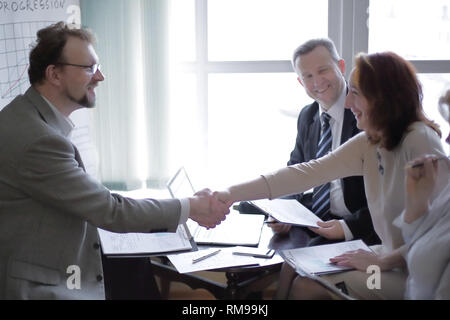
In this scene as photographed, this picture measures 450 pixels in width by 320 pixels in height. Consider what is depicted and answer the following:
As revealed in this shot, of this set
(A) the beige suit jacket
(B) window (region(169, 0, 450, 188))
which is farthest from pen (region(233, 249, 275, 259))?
(B) window (region(169, 0, 450, 188))

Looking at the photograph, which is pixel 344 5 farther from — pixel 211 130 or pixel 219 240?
pixel 219 240

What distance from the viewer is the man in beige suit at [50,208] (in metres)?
1.41

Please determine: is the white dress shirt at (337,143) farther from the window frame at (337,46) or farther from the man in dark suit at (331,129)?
the window frame at (337,46)

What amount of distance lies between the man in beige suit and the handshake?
12cm

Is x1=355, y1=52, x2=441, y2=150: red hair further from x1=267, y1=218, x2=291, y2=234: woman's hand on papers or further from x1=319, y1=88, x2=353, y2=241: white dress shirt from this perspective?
x1=267, y1=218, x2=291, y2=234: woman's hand on papers

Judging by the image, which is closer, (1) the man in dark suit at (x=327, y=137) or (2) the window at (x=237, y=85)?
(1) the man in dark suit at (x=327, y=137)

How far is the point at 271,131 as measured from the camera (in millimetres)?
2770

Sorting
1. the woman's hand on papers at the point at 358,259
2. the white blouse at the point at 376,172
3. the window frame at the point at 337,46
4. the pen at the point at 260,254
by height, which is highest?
the window frame at the point at 337,46

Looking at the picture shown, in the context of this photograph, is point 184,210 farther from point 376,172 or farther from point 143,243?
point 376,172

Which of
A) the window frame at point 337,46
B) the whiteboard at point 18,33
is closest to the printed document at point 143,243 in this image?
the whiteboard at point 18,33

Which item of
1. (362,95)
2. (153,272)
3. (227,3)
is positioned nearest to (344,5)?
(227,3)

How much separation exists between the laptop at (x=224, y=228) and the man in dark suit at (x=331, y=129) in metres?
0.11
